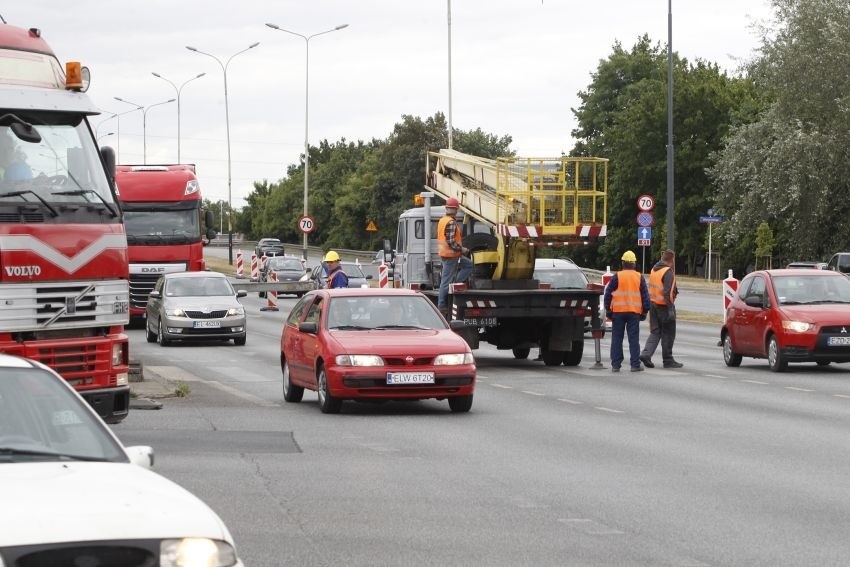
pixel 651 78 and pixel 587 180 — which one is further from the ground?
pixel 651 78

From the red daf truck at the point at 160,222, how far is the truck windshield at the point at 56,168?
75.4 ft

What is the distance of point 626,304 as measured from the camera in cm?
2542

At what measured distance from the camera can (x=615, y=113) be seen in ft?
342

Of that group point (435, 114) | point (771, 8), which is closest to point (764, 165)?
point (771, 8)

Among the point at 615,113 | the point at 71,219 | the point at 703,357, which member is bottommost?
the point at 703,357

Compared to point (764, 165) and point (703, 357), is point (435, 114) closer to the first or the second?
point (764, 165)

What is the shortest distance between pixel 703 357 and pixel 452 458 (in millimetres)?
16175

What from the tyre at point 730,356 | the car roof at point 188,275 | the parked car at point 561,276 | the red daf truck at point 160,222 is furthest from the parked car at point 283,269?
the tyre at point 730,356

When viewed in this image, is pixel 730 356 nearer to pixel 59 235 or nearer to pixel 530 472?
pixel 530 472

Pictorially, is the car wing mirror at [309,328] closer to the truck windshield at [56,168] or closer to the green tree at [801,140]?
the truck windshield at [56,168]

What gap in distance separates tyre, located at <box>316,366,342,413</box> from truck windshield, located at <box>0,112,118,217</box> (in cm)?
421

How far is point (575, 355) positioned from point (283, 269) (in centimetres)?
4019

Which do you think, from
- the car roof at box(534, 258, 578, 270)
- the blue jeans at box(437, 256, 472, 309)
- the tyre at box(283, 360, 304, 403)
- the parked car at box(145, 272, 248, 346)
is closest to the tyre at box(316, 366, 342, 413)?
the tyre at box(283, 360, 304, 403)

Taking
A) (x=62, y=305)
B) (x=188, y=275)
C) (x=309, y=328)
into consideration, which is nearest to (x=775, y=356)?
(x=309, y=328)
